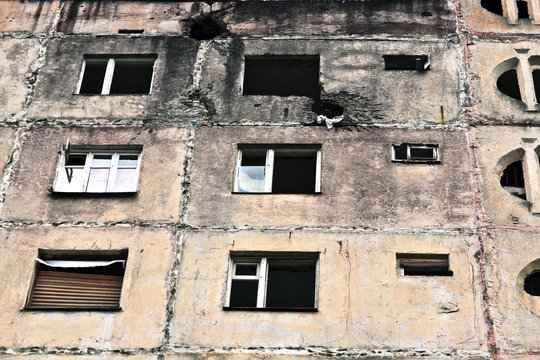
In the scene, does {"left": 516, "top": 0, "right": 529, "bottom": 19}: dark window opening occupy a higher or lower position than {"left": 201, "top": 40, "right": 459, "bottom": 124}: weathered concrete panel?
higher

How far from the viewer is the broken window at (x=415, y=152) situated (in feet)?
56.4

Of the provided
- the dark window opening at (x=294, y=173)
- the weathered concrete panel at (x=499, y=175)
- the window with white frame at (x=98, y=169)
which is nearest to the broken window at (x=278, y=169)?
the dark window opening at (x=294, y=173)

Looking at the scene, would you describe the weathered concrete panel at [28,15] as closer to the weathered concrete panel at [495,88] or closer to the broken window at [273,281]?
the broken window at [273,281]

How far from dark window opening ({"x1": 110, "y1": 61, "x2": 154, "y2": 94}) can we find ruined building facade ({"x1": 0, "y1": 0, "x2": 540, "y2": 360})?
0.06 m

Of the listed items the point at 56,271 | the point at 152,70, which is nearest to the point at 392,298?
the point at 56,271

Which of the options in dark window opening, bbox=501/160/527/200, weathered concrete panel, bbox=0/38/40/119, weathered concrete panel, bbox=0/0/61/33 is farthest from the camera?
weathered concrete panel, bbox=0/0/61/33

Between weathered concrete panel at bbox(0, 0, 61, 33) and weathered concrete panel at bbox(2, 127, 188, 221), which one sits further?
weathered concrete panel at bbox(0, 0, 61, 33)

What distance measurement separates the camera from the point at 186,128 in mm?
17844

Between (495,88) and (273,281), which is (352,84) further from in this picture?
(273,281)

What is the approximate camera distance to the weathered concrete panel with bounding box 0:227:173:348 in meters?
15.3

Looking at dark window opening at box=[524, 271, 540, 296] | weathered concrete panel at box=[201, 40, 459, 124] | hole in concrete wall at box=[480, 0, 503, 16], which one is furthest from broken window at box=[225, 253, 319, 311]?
hole in concrete wall at box=[480, 0, 503, 16]

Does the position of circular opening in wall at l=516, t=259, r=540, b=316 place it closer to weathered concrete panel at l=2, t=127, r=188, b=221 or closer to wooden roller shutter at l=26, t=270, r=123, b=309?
weathered concrete panel at l=2, t=127, r=188, b=221

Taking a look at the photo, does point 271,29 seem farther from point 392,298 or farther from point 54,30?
point 392,298

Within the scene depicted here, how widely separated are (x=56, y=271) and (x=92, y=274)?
735 mm
